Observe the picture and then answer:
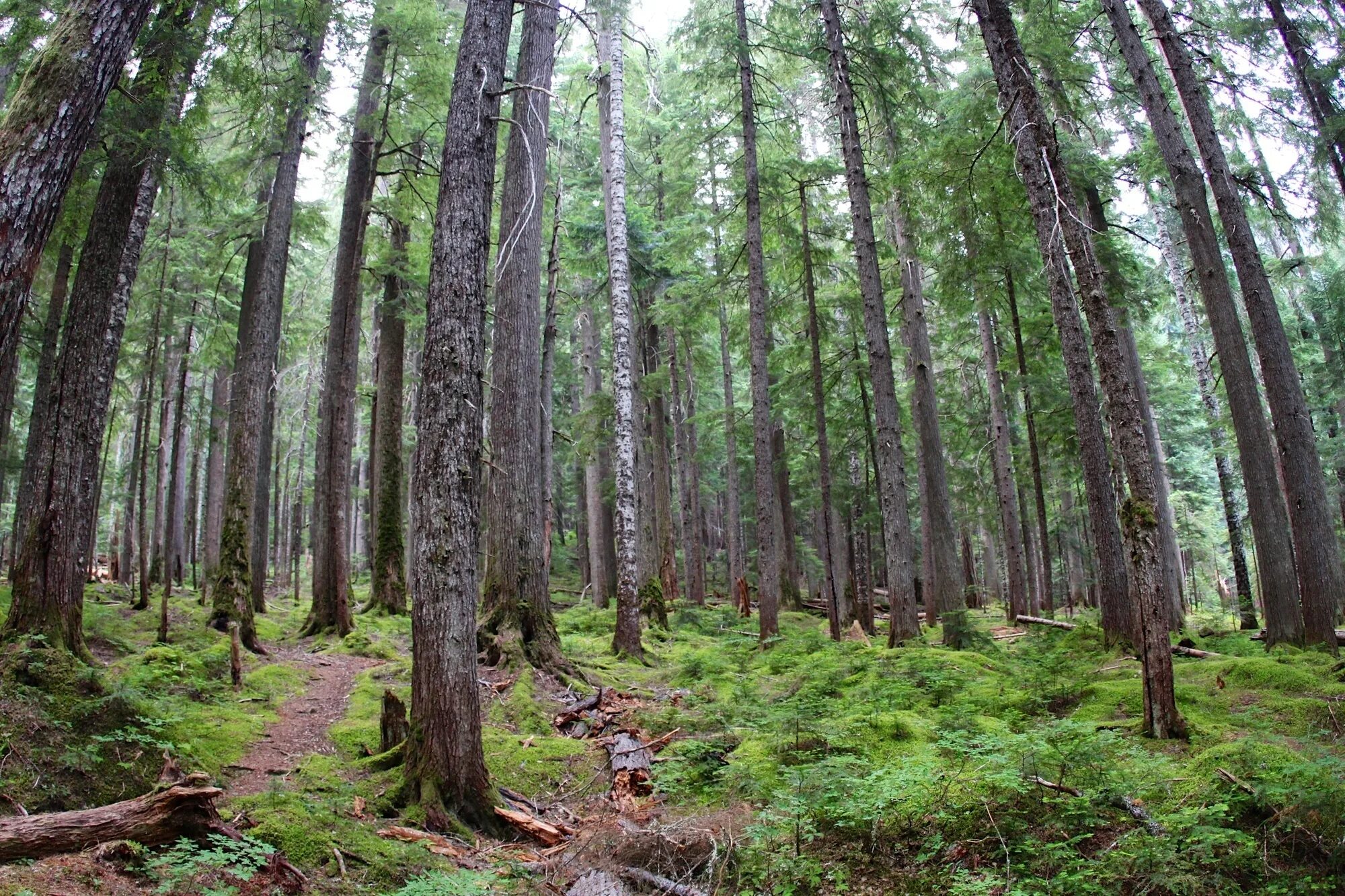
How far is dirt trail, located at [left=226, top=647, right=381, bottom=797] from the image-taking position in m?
5.79

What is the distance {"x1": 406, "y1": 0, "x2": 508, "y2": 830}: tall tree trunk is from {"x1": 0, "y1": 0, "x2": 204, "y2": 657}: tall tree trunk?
12.9 feet

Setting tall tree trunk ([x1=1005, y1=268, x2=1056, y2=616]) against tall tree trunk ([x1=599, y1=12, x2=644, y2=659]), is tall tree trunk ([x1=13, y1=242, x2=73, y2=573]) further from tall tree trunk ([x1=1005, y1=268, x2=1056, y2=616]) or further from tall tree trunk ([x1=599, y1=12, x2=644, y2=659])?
tall tree trunk ([x1=1005, y1=268, x2=1056, y2=616])

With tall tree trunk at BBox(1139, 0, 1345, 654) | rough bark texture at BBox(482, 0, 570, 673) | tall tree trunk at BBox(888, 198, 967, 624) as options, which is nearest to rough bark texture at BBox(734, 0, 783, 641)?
tall tree trunk at BBox(888, 198, 967, 624)

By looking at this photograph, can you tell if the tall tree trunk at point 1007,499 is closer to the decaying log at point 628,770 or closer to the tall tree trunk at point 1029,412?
the tall tree trunk at point 1029,412

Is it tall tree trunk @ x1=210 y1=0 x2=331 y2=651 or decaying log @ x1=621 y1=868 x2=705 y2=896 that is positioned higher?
tall tree trunk @ x1=210 y1=0 x2=331 y2=651

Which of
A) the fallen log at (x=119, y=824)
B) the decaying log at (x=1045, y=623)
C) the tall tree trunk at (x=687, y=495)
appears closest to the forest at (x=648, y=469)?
the fallen log at (x=119, y=824)

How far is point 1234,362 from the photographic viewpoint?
10.2 metres

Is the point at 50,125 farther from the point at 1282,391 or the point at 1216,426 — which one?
the point at 1216,426

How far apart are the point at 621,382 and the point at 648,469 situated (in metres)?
11.3

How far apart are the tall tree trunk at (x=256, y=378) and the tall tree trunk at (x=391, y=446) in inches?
78.9

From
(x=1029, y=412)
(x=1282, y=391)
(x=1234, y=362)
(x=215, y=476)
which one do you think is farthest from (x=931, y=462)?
(x=215, y=476)

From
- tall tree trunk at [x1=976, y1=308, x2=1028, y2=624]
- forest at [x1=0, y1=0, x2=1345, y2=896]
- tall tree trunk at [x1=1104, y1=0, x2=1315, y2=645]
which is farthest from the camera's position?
tall tree trunk at [x1=976, y1=308, x2=1028, y2=624]

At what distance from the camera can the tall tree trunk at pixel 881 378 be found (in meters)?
12.6

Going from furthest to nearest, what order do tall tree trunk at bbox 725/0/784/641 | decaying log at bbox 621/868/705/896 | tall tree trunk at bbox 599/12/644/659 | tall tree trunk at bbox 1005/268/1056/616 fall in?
tall tree trunk at bbox 1005/268/1056/616 < tall tree trunk at bbox 725/0/784/641 < tall tree trunk at bbox 599/12/644/659 < decaying log at bbox 621/868/705/896
